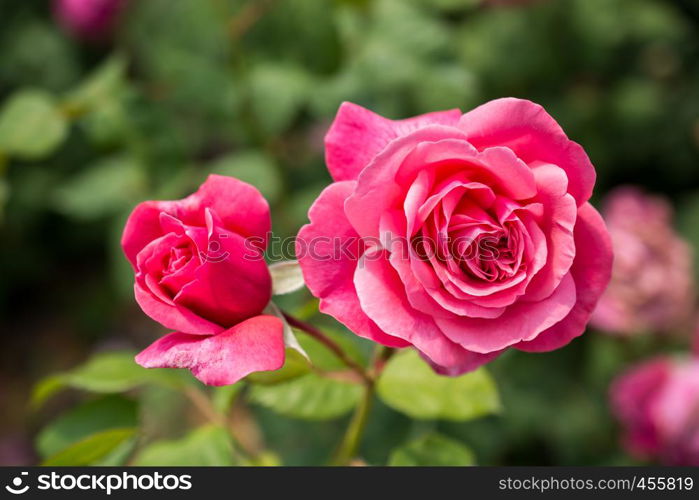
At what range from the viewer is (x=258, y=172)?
154 centimetres

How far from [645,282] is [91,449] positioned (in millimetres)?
1245

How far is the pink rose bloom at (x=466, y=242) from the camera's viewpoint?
0.61m

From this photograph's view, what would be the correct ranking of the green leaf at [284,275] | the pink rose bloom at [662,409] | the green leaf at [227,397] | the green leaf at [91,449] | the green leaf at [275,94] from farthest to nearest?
the green leaf at [275,94] < the pink rose bloom at [662,409] < the green leaf at [227,397] < the green leaf at [91,449] < the green leaf at [284,275]

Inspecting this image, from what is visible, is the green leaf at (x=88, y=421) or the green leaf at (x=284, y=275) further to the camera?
the green leaf at (x=88, y=421)

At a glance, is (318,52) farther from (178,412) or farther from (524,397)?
(178,412)

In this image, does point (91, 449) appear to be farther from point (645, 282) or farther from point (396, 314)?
point (645, 282)

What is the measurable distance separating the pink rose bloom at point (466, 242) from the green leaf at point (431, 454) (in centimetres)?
26

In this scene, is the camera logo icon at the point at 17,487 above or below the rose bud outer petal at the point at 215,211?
below

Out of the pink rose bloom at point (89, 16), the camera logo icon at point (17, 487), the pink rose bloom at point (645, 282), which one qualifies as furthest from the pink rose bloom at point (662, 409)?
the pink rose bloom at point (89, 16)

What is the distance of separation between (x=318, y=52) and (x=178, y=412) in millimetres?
1251

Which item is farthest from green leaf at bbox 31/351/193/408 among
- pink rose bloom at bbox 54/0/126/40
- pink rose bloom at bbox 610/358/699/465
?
pink rose bloom at bbox 54/0/126/40

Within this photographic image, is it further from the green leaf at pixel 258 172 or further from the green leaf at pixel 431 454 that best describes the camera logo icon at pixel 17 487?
the green leaf at pixel 258 172

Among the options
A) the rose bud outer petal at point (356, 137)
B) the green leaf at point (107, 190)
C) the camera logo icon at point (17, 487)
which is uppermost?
the rose bud outer petal at point (356, 137)

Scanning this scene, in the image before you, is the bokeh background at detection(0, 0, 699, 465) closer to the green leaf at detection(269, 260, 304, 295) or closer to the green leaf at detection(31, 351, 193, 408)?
the green leaf at detection(31, 351, 193, 408)
